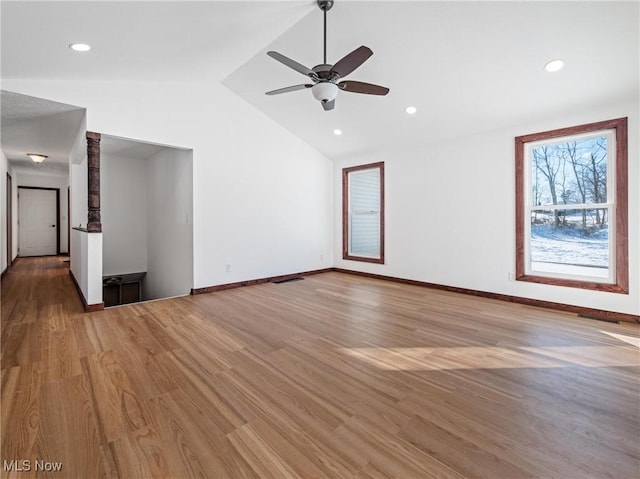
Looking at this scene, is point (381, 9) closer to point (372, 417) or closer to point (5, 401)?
point (372, 417)

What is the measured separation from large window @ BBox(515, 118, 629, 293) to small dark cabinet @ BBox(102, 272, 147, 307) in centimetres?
717

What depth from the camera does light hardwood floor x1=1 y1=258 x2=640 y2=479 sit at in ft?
4.59

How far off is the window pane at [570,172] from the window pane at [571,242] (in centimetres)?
18

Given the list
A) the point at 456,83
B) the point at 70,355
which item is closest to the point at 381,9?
the point at 456,83

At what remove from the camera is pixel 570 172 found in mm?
3840

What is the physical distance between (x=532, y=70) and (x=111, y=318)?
5.34 m

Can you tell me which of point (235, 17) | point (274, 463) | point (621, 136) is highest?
point (235, 17)

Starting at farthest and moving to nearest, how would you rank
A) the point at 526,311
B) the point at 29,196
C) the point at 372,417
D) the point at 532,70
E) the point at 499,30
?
the point at 29,196
the point at 526,311
the point at 532,70
the point at 499,30
the point at 372,417

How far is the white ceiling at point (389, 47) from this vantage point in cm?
244

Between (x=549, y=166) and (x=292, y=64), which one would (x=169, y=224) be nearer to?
(x=292, y=64)

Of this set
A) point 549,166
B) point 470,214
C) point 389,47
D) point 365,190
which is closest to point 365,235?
point 365,190

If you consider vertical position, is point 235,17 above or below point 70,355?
above

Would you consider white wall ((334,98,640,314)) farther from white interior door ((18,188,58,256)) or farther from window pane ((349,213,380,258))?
white interior door ((18,188,58,256))

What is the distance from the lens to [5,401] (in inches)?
71.6
